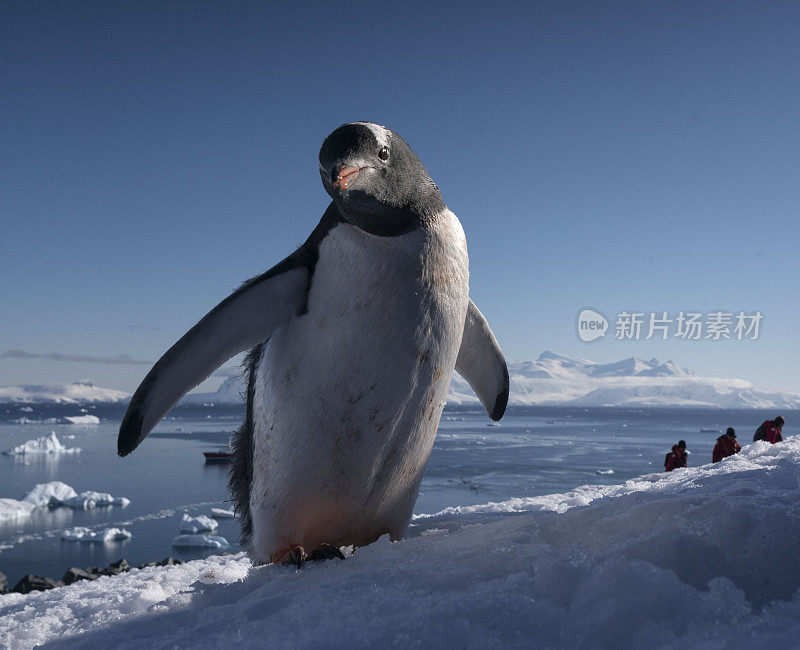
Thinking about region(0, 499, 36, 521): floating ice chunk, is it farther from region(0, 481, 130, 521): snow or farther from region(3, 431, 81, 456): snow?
region(3, 431, 81, 456): snow

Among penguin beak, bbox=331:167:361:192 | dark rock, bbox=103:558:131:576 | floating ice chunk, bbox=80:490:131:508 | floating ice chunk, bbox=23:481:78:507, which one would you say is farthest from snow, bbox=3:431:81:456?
penguin beak, bbox=331:167:361:192

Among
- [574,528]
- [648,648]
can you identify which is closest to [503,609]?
[648,648]

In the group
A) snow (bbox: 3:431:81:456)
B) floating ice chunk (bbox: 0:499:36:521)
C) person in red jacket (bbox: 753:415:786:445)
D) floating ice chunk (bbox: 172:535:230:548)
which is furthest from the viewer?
snow (bbox: 3:431:81:456)

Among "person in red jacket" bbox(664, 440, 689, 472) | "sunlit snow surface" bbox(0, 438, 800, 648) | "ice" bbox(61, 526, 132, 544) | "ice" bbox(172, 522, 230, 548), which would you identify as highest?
"sunlit snow surface" bbox(0, 438, 800, 648)

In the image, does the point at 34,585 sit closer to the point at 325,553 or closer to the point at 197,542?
the point at 197,542

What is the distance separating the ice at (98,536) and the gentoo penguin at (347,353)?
15.0 m

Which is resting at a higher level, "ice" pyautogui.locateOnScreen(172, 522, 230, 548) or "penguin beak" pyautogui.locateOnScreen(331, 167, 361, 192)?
"penguin beak" pyautogui.locateOnScreen(331, 167, 361, 192)

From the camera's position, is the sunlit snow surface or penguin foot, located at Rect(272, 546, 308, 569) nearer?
the sunlit snow surface

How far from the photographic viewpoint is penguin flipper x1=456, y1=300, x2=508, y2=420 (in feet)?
8.85

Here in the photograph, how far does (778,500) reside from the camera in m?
1.53

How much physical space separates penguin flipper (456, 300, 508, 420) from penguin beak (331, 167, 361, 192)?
1080 millimetres

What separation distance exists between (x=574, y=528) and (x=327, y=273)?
1181 mm

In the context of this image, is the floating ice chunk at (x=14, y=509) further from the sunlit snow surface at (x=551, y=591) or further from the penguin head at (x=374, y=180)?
the penguin head at (x=374, y=180)

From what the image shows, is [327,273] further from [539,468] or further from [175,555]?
[539,468]
